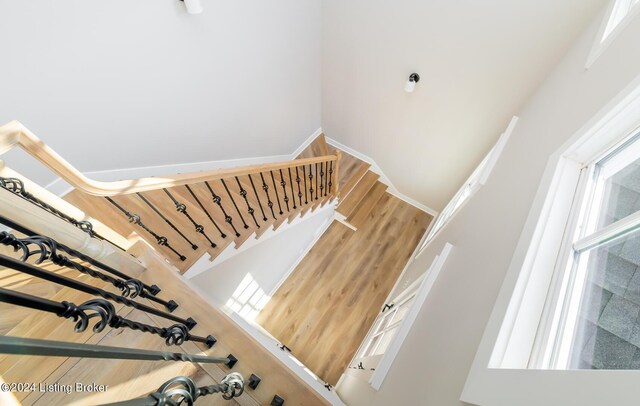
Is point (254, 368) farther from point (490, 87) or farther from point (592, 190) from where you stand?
point (490, 87)

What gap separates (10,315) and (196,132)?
6.38 ft

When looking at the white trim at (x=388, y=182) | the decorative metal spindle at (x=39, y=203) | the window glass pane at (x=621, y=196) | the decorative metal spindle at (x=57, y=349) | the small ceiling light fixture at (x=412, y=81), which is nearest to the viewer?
the decorative metal spindle at (x=57, y=349)

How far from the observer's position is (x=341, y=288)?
385 centimetres

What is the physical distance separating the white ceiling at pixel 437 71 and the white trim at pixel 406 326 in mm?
1904

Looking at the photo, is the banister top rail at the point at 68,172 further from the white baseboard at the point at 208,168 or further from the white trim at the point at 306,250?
the white trim at the point at 306,250

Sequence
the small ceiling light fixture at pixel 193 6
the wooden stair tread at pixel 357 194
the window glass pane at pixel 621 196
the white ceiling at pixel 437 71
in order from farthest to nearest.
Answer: the wooden stair tread at pixel 357 194 < the white ceiling at pixel 437 71 < the small ceiling light fixture at pixel 193 6 < the window glass pane at pixel 621 196

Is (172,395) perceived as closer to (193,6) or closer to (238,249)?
(238,249)

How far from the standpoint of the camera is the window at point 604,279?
613 mm

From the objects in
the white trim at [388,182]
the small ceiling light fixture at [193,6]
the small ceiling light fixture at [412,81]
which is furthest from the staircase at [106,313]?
the white trim at [388,182]

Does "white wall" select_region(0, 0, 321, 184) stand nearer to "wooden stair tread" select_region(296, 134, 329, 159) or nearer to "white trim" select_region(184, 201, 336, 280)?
"white trim" select_region(184, 201, 336, 280)

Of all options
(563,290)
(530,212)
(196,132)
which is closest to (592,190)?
(530,212)

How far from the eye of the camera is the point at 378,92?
12.2ft

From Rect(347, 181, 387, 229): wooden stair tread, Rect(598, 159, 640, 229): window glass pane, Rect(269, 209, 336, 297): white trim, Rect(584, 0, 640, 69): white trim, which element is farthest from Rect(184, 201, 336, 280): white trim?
Rect(584, 0, 640, 69): white trim

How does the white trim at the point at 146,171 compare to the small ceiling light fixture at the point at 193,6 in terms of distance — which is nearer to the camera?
the small ceiling light fixture at the point at 193,6
